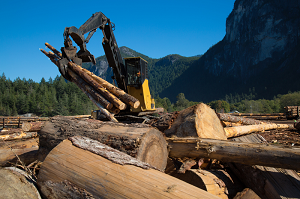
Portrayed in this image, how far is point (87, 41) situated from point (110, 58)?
3.45 ft

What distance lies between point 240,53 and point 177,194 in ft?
539

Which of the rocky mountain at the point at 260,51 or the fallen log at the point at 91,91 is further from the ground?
the rocky mountain at the point at 260,51

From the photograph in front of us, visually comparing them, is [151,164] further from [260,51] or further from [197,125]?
[260,51]

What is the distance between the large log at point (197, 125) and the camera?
352 cm

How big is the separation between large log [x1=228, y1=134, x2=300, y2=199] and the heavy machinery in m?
5.12

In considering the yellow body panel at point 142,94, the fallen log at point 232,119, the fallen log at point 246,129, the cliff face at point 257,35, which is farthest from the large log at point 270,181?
the cliff face at point 257,35

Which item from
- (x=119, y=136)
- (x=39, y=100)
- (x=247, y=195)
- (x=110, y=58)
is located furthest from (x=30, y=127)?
(x=39, y=100)

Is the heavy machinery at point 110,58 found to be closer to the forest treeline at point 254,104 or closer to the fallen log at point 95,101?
the fallen log at point 95,101

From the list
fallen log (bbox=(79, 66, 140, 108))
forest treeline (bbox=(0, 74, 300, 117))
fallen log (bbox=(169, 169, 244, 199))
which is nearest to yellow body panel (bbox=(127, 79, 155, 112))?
fallen log (bbox=(79, 66, 140, 108))

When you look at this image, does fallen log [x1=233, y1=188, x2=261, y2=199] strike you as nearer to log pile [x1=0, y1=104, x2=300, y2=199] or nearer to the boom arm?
log pile [x1=0, y1=104, x2=300, y2=199]

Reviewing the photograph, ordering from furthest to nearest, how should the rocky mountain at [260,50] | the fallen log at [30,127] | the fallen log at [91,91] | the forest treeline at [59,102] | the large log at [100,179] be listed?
the rocky mountain at [260,50]
the forest treeline at [59,102]
the fallen log at [91,91]
the fallen log at [30,127]
the large log at [100,179]

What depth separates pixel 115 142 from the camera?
254 centimetres

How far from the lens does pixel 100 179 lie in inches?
73.7

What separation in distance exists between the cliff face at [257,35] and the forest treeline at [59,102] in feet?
82.9
